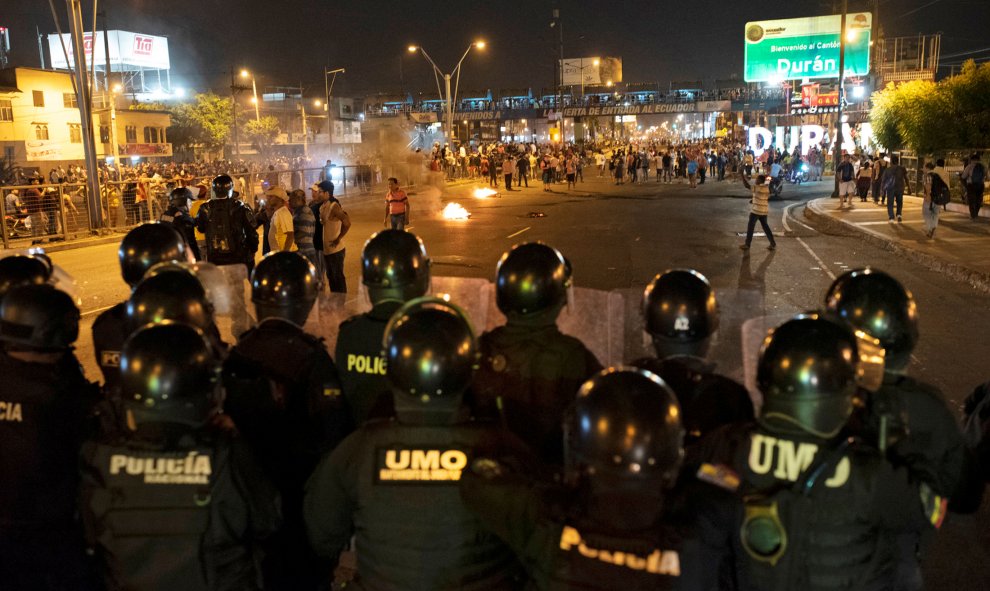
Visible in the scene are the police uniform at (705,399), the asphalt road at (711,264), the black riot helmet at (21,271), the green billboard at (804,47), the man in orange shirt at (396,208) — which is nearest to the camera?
the police uniform at (705,399)

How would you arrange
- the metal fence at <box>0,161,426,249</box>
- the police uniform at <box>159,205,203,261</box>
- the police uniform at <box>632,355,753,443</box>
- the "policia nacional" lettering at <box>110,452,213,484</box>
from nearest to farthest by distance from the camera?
the "policia nacional" lettering at <box>110,452,213,484</box> → the police uniform at <box>632,355,753,443</box> → the police uniform at <box>159,205,203,261</box> → the metal fence at <box>0,161,426,249</box>

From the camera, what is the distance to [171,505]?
2488 mm

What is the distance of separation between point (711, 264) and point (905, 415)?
40.5ft

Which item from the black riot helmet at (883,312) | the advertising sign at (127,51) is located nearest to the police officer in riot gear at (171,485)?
the black riot helmet at (883,312)

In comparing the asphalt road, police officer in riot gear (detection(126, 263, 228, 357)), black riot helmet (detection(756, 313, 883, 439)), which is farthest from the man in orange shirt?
black riot helmet (detection(756, 313, 883, 439))

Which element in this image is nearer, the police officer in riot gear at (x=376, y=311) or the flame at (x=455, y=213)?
the police officer in riot gear at (x=376, y=311)

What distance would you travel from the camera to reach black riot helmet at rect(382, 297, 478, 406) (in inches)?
95.5

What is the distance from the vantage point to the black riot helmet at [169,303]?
3525mm

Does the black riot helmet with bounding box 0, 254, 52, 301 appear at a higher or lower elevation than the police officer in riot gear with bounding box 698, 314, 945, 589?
higher

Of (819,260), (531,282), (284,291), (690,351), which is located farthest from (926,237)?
(284,291)

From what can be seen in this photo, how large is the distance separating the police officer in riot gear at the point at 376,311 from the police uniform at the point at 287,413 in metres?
0.16

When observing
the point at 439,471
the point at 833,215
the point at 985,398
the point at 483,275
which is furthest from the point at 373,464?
the point at 833,215

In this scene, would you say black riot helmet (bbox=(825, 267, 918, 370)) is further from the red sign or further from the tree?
the red sign

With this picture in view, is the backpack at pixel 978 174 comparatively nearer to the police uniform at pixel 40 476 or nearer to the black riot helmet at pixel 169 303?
the black riot helmet at pixel 169 303
